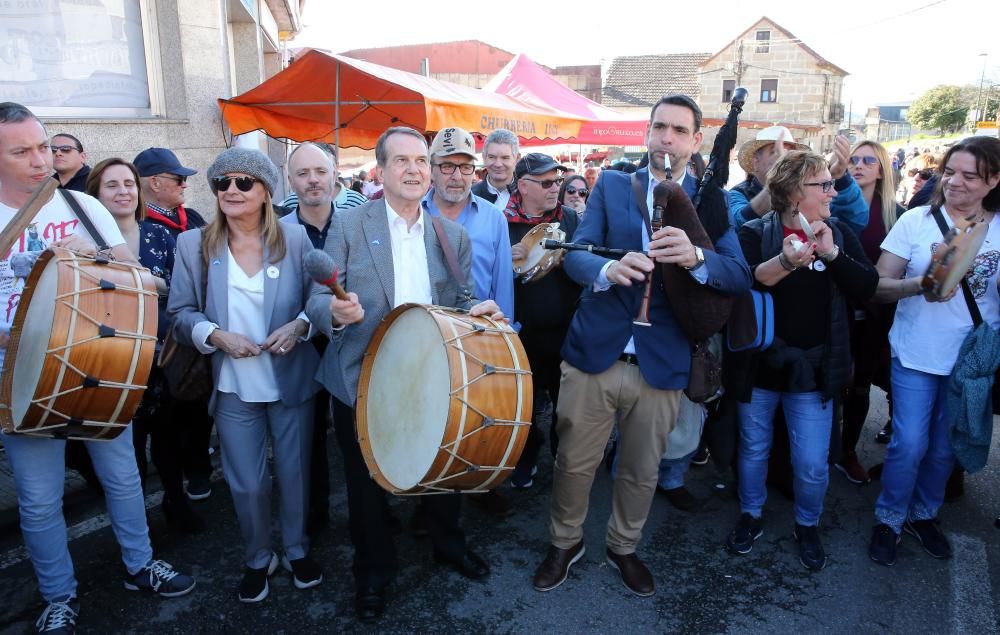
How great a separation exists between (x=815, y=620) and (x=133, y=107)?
741 centimetres

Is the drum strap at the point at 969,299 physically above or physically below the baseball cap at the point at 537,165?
below

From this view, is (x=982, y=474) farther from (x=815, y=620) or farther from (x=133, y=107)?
(x=133, y=107)

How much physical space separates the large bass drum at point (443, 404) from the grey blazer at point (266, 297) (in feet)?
1.50

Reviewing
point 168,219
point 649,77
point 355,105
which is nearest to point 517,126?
point 355,105

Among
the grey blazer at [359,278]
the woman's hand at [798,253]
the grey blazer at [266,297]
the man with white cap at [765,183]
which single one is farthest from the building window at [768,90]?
the grey blazer at [266,297]

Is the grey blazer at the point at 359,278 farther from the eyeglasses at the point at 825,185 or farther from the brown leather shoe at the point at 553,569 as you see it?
the eyeglasses at the point at 825,185

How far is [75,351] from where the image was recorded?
7.82ft

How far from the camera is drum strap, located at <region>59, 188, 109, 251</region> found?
287 cm

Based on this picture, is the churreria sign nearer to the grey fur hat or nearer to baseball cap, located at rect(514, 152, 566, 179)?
baseball cap, located at rect(514, 152, 566, 179)

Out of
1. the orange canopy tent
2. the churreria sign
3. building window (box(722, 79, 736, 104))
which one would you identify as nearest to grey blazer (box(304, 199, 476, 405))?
the orange canopy tent

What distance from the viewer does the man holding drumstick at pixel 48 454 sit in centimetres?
271

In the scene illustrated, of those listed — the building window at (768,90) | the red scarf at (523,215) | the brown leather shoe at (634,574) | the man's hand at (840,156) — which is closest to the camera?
the brown leather shoe at (634,574)

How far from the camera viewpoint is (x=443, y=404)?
2408mm

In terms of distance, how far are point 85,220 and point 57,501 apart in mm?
1209
